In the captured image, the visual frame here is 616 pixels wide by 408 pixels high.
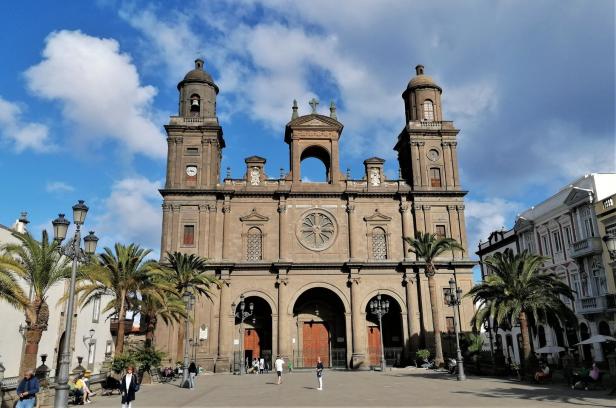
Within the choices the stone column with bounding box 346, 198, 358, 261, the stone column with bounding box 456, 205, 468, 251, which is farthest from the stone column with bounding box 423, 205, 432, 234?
the stone column with bounding box 346, 198, 358, 261

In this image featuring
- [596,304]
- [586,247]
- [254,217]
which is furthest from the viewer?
[254,217]

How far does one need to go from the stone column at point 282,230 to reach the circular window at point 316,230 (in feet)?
4.34

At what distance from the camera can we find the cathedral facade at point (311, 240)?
40062 millimetres

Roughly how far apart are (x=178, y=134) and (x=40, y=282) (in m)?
23.5

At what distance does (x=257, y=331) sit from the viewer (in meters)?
42.1

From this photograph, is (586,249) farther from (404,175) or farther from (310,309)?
(310,309)

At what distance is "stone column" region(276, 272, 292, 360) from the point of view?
3875 centimetres

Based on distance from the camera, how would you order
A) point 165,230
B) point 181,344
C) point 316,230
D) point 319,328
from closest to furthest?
point 181,344, point 165,230, point 319,328, point 316,230

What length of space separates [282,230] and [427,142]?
15.6m

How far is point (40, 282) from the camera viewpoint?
22.2 metres

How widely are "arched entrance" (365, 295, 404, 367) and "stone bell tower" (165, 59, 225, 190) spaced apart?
59.0ft

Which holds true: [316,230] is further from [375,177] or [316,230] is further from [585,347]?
[585,347]

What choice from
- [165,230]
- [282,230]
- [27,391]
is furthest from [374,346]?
[27,391]

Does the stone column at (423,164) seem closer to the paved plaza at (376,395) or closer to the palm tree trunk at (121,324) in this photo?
the paved plaza at (376,395)
